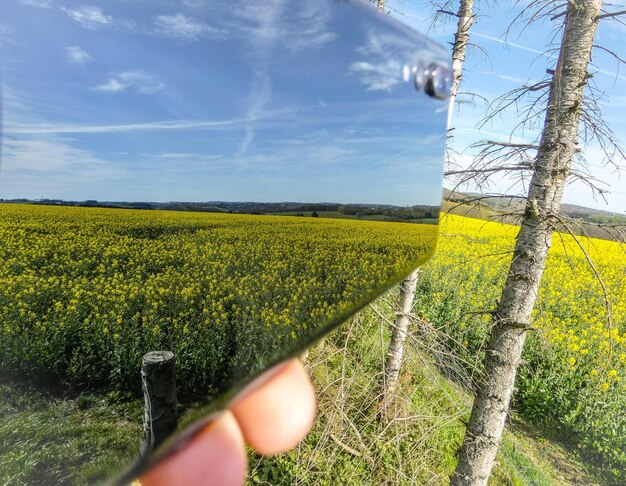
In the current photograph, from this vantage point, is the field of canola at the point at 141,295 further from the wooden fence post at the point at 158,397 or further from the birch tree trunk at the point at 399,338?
the birch tree trunk at the point at 399,338

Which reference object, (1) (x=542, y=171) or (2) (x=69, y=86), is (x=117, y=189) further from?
(1) (x=542, y=171)

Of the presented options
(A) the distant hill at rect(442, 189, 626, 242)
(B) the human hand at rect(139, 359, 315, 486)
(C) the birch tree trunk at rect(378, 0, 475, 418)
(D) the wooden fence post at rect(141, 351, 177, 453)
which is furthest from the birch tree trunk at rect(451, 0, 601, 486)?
(D) the wooden fence post at rect(141, 351, 177, 453)

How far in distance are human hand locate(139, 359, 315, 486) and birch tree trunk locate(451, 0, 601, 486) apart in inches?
83.4

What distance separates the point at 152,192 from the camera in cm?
42

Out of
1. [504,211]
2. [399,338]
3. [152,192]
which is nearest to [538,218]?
[504,211]

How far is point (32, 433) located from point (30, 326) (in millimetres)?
97

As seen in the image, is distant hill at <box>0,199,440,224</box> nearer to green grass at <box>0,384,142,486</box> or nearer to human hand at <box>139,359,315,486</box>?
green grass at <box>0,384,142,486</box>

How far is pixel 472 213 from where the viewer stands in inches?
127

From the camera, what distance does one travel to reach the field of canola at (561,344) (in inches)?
190

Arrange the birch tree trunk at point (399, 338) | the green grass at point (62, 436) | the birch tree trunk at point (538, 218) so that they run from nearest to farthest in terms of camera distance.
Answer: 1. the green grass at point (62, 436)
2. the birch tree trunk at point (538, 218)
3. the birch tree trunk at point (399, 338)

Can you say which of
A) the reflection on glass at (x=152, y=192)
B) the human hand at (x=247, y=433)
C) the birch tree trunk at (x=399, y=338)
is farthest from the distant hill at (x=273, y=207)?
the birch tree trunk at (x=399, y=338)

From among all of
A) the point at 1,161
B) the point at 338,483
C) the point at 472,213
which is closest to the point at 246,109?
the point at 1,161

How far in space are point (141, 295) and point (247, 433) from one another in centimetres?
89

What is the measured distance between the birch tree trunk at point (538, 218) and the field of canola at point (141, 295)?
2.66 meters
